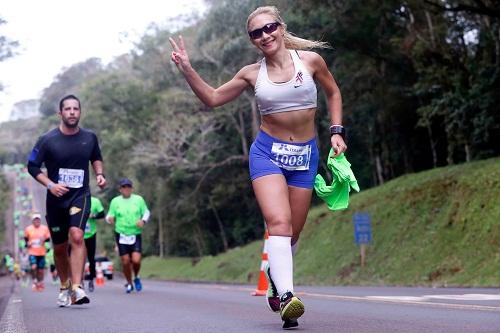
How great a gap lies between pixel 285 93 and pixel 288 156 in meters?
0.49

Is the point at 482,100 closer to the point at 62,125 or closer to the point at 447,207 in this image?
the point at 447,207

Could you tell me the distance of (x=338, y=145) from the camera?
6.66 metres

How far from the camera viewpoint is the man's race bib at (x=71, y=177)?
9617mm

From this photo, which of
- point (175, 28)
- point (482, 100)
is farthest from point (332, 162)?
point (175, 28)

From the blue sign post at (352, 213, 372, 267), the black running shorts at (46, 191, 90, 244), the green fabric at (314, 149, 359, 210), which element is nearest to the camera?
the green fabric at (314, 149, 359, 210)

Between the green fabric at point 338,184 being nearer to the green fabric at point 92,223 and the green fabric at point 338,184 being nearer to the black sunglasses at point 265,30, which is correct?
the black sunglasses at point 265,30

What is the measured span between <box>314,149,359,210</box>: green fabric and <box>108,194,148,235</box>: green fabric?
8.85 metres

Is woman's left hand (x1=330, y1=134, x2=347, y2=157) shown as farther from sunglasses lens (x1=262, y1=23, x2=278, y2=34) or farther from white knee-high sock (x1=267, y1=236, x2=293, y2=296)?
sunglasses lens (x1=262, y1=23, x2=278, y2=34)

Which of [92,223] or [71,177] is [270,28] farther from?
[92,223]

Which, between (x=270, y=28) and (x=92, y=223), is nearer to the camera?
(x=270, y=28)

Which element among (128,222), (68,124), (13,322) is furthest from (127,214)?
(13,322)

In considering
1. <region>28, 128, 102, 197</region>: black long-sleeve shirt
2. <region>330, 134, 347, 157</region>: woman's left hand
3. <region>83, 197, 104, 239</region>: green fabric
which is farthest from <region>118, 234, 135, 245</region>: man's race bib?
<region>330, 134, 347, 157</region>: woman's left hand

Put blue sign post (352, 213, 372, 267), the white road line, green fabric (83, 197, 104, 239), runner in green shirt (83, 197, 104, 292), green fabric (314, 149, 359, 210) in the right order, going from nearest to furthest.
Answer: green fabric (314, 149, 359, 210) < the white road line < green fabric (83, 197, 104, 239) < runner in green shirt (83, 197, 104, 292) < blue sign post (352, 213, 372, 267)

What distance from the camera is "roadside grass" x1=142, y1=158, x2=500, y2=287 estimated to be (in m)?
17.9
